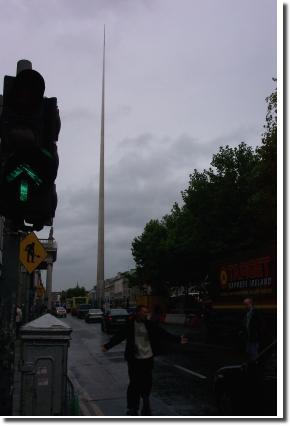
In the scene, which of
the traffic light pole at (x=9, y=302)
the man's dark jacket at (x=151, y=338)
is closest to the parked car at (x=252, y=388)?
the man's dark jacket at (x=151, y=338)

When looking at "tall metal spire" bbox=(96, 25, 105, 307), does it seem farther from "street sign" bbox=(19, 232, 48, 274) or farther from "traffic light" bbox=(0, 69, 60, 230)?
"traffic light" bbox=(0, 69, 60, 230)

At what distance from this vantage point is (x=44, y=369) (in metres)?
6.15

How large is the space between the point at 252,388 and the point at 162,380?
5980 mm

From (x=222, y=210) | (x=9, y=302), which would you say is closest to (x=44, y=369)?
(x=9, y=302)

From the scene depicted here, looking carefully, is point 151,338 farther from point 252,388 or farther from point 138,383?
point 252,388

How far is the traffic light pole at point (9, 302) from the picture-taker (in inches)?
180

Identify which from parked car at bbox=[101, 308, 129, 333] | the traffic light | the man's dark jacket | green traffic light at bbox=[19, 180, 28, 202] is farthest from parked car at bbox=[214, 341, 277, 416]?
parked car at bbox=[101, 308, 129, 333]

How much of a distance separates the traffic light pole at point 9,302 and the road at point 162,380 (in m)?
3.81

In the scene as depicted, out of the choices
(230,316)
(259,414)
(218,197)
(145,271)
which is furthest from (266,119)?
(145,271)

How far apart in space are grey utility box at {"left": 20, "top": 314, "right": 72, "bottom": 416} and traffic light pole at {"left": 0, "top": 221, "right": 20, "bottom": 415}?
1.41m

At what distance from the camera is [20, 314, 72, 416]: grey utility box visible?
19.8 feet

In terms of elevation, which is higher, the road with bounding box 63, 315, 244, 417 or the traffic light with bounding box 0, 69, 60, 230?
the traffic light with bounding box 0, 69, 60, 230

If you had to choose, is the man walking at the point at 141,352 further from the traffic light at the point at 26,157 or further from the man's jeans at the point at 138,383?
the traffic light at the point at 26,157

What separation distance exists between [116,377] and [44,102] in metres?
9.03
